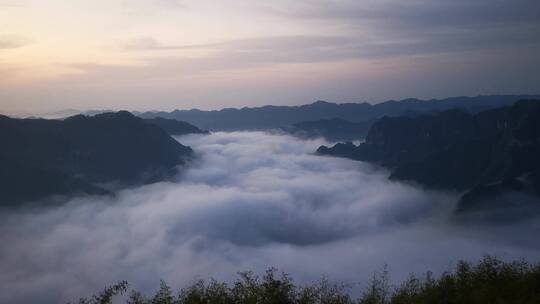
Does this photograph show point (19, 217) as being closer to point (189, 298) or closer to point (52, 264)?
point (52, 264)

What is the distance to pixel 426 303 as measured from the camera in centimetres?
4559

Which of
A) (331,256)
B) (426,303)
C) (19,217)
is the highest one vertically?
(426,303)

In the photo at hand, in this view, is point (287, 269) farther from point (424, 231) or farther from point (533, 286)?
point (533, 286)

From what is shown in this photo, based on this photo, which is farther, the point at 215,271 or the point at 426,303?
the point at 215,271

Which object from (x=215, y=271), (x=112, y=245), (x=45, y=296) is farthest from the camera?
(x=112, y=245)

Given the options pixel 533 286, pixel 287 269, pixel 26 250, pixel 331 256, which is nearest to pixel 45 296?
pixel 26 250

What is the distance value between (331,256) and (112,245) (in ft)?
315

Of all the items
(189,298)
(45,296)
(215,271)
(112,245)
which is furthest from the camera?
(112,245)

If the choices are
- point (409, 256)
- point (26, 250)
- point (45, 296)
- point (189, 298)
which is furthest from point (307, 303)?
point (26, 250)

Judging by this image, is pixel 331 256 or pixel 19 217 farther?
pixel 19 217

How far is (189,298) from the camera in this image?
44031 millimetres

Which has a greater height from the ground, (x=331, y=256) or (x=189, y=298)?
(x=189, y=298)

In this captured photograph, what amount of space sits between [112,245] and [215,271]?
5818cm

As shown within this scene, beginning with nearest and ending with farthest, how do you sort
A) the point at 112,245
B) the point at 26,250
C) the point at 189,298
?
the point at 189,298 → the point at 26,250 → the point at 112,245
